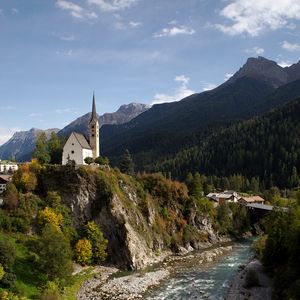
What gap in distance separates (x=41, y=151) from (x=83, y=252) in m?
36.8

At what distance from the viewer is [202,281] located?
6925 centimetres

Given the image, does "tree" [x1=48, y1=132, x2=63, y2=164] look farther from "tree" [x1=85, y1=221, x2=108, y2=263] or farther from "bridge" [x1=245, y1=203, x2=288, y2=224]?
"bridge" [x1=245, y1=203, x2=288, y2=224]

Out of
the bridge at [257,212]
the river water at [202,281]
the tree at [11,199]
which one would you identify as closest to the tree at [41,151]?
the tree at [11,199]

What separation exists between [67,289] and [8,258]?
34.5 feet

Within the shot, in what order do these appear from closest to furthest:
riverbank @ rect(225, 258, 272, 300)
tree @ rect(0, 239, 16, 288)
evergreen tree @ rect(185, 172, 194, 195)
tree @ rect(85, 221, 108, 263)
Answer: tree @ rect(0, 239, 16, 288), riverbank @ rect(225, 258, 272, 300), tree @ rect(85, 221, 108, 263), evergreen tree @ rect(185, 172, 194, 195)

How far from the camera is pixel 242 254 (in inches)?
3735

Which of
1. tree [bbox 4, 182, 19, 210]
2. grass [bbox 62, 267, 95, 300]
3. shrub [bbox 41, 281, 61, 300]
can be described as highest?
tree [bbox 4, 182, 19, 210]

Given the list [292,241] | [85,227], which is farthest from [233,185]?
[292,241]

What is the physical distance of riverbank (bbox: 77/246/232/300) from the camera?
199 ft

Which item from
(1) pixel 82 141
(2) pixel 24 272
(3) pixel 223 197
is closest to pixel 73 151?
(1) pixel 82 141

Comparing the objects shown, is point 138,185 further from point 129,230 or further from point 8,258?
point 8,258

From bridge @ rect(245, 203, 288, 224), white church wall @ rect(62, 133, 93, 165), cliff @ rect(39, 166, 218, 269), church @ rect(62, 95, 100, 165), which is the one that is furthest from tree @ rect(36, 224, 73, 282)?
bridge @ rect(245, 203, 288, 224)

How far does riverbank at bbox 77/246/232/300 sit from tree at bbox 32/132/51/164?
3524 cm

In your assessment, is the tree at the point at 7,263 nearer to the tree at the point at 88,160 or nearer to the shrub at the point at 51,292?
the shrub at the point at 51,292
